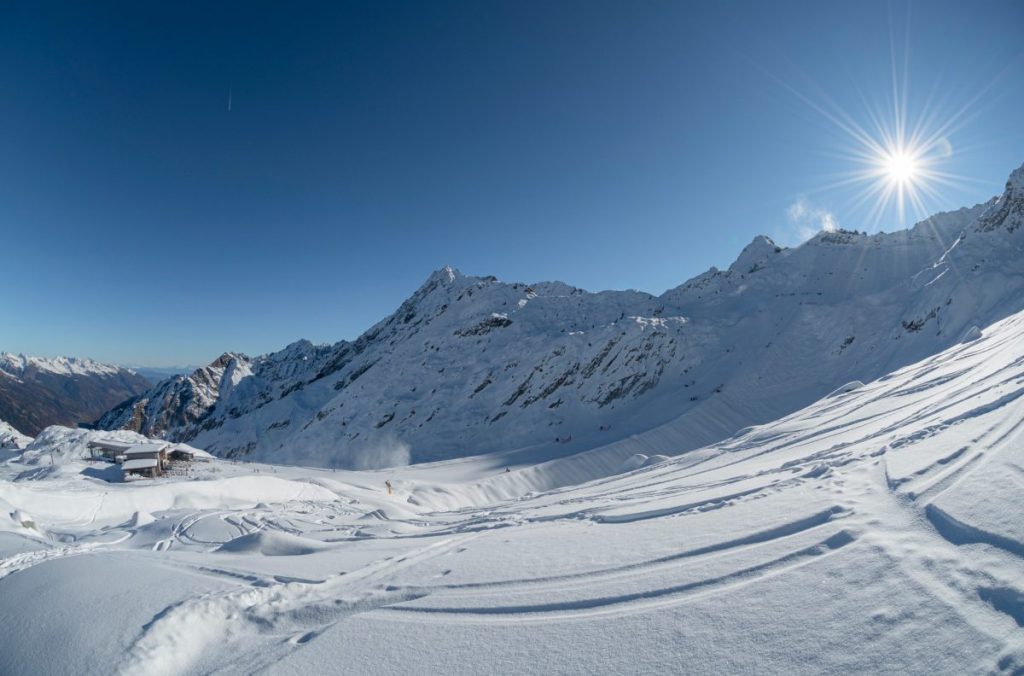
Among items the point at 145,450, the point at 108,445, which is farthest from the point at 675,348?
the point at 108,445

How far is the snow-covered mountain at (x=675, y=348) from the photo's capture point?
33312 mm

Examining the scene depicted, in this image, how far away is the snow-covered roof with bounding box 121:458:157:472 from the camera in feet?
87.1

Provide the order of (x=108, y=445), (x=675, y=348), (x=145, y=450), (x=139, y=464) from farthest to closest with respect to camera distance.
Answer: (x=675, y=348) < (x=108, y=445) < (x=145, y=450) < (x=139, y=464)

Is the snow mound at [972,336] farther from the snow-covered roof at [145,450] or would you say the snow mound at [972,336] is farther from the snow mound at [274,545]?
the snow-covered roof at [145,450]

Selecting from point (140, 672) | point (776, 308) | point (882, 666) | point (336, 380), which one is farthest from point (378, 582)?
point (336, 380)

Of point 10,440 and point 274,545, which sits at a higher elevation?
point 10,440

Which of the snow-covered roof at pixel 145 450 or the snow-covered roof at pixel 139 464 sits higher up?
the snow-covered roof at pixel 145 450

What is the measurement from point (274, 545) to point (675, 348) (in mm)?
43206

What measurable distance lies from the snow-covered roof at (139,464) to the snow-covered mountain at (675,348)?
21155mm

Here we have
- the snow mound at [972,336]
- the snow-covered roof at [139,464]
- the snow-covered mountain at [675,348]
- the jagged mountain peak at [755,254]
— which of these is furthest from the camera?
the jagged mountain peak at [755,254]

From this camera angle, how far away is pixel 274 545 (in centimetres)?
789

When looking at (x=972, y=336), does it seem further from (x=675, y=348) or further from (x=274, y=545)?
A: (x=274, y=545)

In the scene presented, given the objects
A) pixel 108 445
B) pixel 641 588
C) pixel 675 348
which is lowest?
pixel 641 588

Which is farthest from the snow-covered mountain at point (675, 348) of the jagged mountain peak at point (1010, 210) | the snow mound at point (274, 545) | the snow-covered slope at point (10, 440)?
the snow mound at point (274, 545)
